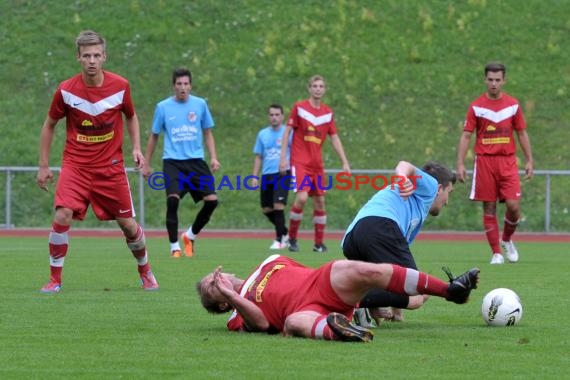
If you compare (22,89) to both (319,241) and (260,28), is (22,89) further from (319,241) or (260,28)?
(319,241)

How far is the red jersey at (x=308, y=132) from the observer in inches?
727

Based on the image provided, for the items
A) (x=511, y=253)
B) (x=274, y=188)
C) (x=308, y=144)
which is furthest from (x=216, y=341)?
(x=274, y=188)

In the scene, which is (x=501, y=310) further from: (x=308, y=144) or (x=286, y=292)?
→ (x=308, y=144)

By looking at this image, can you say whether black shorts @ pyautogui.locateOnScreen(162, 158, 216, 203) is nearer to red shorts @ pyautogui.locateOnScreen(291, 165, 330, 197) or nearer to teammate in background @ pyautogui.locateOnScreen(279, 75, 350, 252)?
teammate in background @ pyautogui.locateOnScreen(279, 75, 350, 252)

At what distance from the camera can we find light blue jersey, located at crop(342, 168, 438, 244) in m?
9.04

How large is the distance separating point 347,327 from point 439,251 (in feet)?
38.7

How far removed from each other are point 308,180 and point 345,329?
11.0 meters

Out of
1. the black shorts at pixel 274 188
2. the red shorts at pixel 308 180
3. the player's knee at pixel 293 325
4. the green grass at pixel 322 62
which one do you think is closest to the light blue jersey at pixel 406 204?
the player's knee at pixel 293 325

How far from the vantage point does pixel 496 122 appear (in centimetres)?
1593

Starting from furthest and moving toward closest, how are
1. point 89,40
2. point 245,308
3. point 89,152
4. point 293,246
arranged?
point 293,246 < point 89,152 < point 89,40 < point 245,308

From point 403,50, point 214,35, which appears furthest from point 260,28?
point 403,50

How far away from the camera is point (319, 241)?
18.8 meters

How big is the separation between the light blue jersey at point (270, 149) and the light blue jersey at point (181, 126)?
14.3ft

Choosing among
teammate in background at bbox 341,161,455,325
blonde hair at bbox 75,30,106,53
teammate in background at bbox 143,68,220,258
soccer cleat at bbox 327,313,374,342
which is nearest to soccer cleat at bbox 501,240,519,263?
teammate in background at bbox 143,68,220,258
